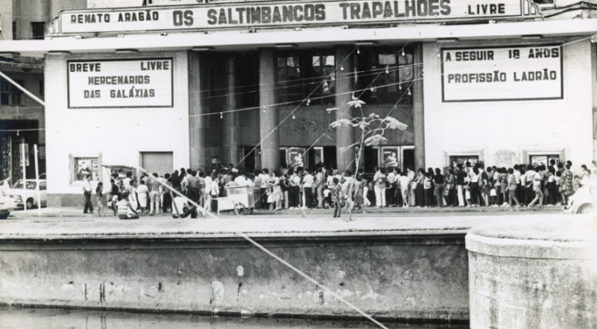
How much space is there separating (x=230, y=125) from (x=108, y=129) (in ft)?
16.7

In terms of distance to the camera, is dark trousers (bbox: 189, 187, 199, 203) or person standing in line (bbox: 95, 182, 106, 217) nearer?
dark trousers (bbox: 189, 187, 199, 203)

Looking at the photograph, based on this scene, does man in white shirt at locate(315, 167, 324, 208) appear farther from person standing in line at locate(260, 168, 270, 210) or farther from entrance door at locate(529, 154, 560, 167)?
entrance door at locate(529, 154, 560, 167)

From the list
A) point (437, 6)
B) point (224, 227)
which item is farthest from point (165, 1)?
point (224, 227)

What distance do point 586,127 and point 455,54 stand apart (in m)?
5.50

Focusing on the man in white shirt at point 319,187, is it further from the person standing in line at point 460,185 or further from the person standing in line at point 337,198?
the person standing in line at point 460,185

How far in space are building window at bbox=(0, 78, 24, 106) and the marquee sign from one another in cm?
1305

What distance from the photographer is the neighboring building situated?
49.9 meters

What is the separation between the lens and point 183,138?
127 ft

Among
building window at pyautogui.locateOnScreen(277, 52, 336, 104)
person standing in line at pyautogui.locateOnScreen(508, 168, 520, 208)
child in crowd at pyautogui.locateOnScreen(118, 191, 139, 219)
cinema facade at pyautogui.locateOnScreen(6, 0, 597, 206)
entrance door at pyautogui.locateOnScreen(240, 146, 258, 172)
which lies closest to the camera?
child in crowd at pyautogui.locateOnScreen(118, 191, 139, 219)

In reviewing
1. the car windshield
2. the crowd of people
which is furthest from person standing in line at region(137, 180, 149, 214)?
the car windshield

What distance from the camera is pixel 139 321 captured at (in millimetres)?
25266

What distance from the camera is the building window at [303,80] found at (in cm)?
3969

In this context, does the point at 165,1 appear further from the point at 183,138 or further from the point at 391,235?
the point at 391,235

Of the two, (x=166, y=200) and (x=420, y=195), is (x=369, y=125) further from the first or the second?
(x=166, y=200)
